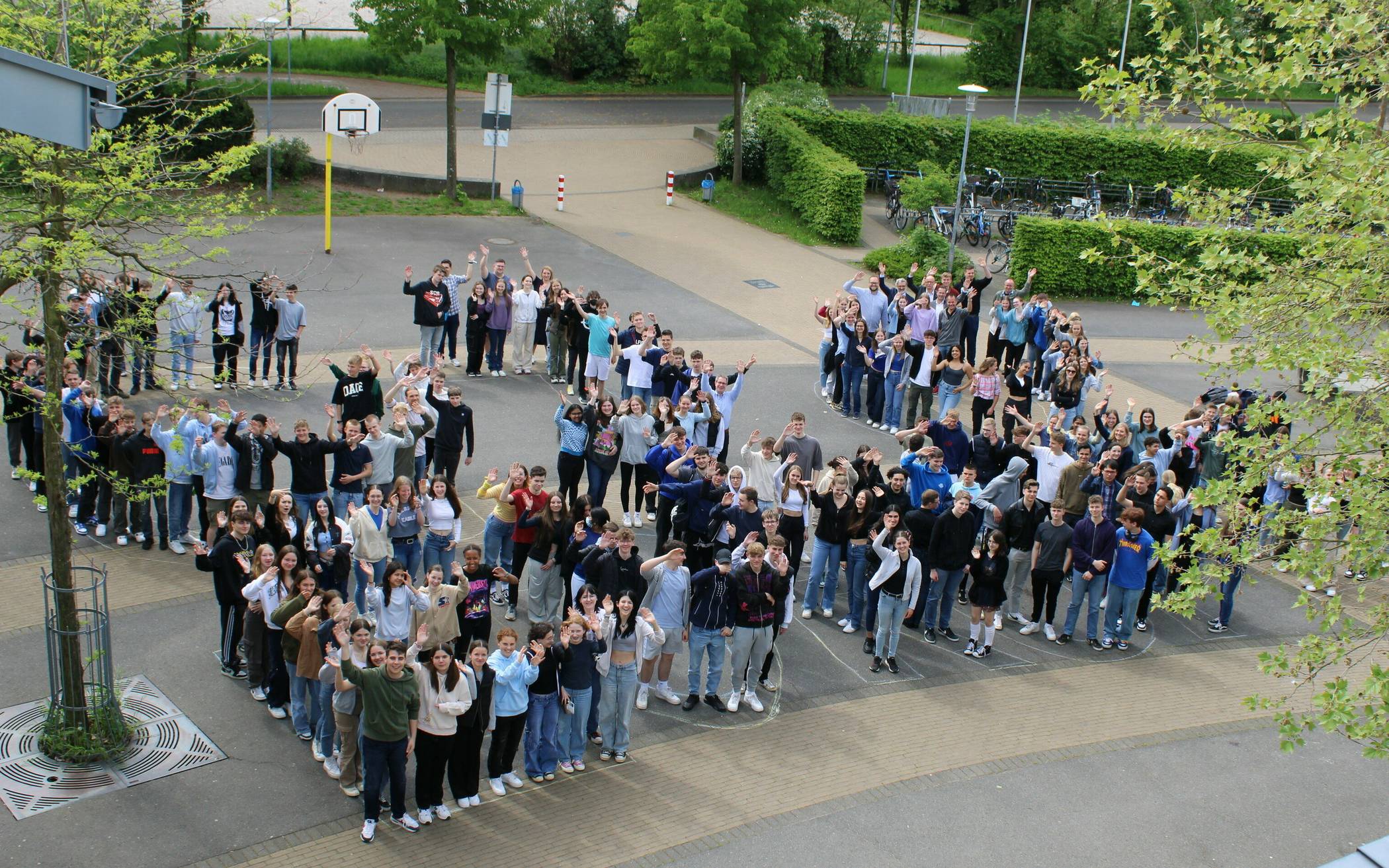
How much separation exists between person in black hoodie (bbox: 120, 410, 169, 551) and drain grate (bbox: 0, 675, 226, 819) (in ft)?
9.51

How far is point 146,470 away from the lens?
13.4m

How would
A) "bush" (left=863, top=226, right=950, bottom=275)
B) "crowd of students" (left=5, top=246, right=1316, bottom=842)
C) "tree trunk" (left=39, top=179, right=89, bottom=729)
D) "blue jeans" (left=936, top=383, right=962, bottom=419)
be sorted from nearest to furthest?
1. "tree trunk" (left=39, top=179, right=89, bottom=729)
2. "crowd of students" (left=5, top=246, right=1316, bottom=842)
3. "blue jeans" (left=936, top=383, right=962, bottom=419)
4. "bush" (left=863, top=226, right=950, bottom=275)

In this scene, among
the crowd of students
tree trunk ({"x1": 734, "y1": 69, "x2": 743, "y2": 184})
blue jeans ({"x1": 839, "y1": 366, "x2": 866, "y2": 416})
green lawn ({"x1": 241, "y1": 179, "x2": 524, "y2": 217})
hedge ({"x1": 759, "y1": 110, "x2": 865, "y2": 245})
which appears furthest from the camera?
tree trunk ({"x1": 734, "y1": 69, "x2": 743, "y2": 184})

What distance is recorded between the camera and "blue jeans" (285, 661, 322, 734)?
10367 mm

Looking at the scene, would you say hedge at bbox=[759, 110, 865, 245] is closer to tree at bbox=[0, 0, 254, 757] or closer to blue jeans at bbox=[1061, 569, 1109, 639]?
blue jeans at bbox=[1061, 569, 1109, 639]

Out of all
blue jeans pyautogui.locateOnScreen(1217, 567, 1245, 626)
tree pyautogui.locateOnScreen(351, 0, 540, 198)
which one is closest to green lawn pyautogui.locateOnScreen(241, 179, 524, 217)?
tree pyautogui.locateOnScreen(351, 0, 540, 198)

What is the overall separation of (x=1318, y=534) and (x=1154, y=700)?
15.7 ft

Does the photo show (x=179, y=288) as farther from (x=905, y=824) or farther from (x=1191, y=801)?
(x=1191, y=801)

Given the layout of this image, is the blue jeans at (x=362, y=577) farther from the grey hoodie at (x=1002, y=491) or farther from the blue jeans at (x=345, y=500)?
the grey hoodie at (x=1002, y=491)

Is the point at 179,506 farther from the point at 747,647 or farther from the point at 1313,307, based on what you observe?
the point at 1313,307

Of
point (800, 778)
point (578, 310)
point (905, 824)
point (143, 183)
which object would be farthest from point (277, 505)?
point (578, 310)

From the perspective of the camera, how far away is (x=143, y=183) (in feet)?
31.4

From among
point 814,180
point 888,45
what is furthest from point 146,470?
point 888,45

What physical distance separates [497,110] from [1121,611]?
59.2ft
